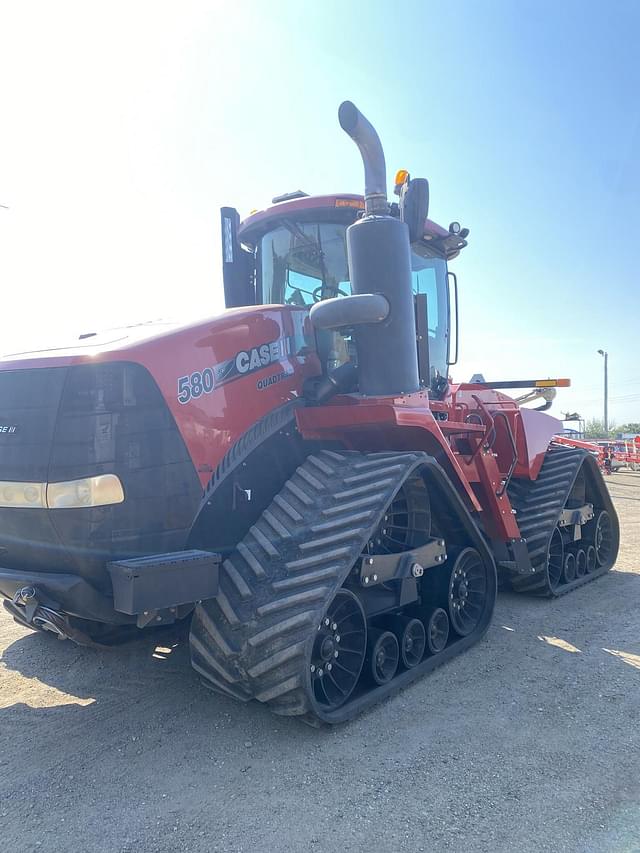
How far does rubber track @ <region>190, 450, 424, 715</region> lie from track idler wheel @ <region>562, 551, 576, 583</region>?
11.6 feet

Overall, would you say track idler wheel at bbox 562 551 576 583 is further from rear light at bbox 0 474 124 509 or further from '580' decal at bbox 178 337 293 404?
rear light at bbox 0 474 124 509

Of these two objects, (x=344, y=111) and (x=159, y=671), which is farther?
(x=159, y=671)

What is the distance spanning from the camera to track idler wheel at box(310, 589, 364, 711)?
331cm

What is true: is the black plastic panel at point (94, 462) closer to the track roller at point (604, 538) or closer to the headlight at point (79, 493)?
the headlight at point (79, 493)

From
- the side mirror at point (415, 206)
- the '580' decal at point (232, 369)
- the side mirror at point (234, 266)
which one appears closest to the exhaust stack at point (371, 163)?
the side mirror at point (415, 206)

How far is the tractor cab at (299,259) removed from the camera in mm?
4230

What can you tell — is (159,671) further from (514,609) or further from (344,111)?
(344,111)

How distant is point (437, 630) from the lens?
4.29 meters

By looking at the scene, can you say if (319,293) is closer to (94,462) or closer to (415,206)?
(415,206)

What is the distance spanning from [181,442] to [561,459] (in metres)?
4.94

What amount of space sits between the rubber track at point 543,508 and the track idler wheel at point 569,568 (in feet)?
0.24

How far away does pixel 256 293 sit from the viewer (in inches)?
187

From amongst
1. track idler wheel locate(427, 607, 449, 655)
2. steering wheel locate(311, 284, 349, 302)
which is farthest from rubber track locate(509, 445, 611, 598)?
steering wheel locate(311, 284, 349, 302)

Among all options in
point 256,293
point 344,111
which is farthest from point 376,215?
point 256,293
